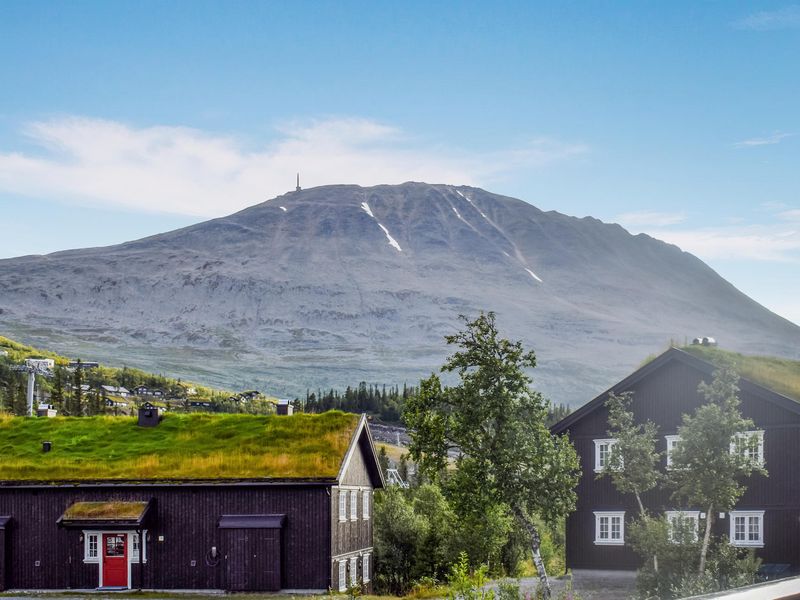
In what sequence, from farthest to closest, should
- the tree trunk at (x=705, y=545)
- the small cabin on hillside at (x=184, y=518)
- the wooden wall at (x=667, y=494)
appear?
the small cabin on hillside at (x=184, y=518) < the wooden wall at (x=667, y=494) < the tree trunk at (x=705, y=545)

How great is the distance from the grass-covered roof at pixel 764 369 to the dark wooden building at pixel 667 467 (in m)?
1.34

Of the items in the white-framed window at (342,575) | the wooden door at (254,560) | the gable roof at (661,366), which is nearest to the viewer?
the gable roof at (661,366)

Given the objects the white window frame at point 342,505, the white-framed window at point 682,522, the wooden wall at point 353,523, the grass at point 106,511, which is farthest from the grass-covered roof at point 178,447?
the white-framed window at point 682,522

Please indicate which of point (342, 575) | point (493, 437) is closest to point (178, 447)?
point (342, 575)

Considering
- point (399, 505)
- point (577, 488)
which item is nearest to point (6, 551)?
point (399, 505)

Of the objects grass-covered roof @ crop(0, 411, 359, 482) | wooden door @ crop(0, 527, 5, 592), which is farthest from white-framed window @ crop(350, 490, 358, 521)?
wooden door @ crop(0, 527, 5, 592)

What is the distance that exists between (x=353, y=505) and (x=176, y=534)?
810 centimetres

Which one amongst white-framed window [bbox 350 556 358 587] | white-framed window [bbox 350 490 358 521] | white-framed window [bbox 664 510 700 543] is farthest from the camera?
white-framed window [bbox 350 490 358 521]

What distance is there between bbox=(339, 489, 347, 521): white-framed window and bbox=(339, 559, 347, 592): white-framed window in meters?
1.79

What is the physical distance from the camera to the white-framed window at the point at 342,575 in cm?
4625

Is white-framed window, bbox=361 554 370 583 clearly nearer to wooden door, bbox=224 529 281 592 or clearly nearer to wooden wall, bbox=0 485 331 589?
wooden wall, bbox=0 485 331 589

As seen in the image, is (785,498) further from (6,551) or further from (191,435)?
(6,551)

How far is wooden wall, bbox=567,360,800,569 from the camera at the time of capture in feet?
141

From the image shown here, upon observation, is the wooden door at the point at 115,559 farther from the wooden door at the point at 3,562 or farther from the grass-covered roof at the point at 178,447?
the wooden door at the point at 3,562
